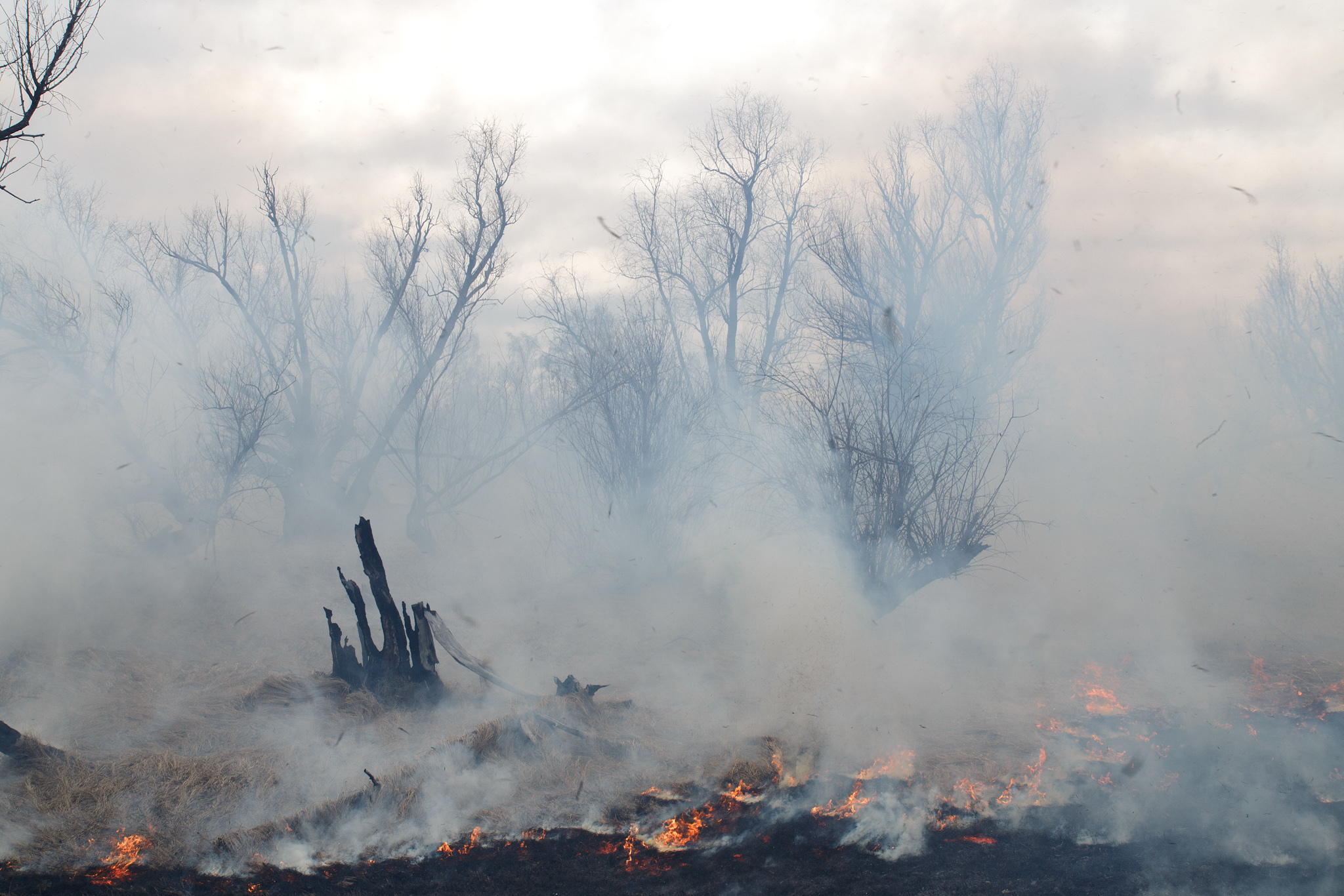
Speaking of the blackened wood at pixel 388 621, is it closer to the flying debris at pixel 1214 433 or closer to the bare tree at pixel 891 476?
the bare tree at pixel 891 476

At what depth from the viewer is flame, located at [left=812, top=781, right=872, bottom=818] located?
623 centimetres

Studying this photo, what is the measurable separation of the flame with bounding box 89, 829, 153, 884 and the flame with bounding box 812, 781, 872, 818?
218 inches

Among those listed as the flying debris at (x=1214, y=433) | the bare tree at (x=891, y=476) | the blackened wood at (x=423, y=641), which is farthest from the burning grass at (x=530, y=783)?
the flying debris at (x=1214, y=433)

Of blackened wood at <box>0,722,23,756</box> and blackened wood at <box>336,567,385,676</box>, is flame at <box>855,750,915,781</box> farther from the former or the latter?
blackened wood at <box>0,722,23,756</box>

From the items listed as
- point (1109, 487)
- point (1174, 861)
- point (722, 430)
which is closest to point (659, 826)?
point (1174, 861)

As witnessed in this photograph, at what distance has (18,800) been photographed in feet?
19.1

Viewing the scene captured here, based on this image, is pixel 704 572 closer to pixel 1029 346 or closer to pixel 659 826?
pixel 659 826

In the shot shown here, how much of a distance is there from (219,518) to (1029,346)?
809 inches

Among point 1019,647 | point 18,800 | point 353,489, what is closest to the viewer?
point 18,800

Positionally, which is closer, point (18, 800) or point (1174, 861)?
point (1174, 861)

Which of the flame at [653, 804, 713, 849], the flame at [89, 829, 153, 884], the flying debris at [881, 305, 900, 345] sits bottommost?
the flame at [653, 804, 713, 849]

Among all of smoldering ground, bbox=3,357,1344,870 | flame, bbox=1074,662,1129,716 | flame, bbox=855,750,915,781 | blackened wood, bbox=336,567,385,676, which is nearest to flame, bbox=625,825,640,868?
smoldering ground, bbox=3,357,1344,870

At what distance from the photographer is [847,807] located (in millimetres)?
6336

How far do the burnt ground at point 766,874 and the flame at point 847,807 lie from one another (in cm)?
53
